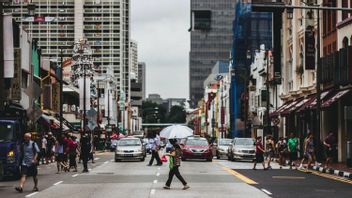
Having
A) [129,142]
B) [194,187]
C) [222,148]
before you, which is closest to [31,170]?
[194,187]

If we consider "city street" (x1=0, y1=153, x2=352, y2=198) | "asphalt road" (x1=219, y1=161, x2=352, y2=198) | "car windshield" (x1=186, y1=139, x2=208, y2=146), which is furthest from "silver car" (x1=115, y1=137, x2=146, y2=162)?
"asphalt road" (x1=219, y1=161, x2=352, y2=198)

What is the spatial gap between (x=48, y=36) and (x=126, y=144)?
143 meters

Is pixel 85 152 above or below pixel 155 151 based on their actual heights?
above

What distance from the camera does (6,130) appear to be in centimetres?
3103

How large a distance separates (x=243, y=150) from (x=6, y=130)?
988 inches

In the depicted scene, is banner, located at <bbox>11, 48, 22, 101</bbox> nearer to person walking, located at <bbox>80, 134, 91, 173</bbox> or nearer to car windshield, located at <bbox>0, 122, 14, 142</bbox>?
person walking, located at <bbox>80, 134, 91, 173</bbox>

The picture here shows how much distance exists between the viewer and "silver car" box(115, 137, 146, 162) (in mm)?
49750

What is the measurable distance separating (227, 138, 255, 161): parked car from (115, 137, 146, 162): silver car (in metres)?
6.71

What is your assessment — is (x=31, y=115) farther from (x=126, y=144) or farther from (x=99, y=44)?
(x=99, y=44)

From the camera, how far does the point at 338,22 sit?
48.6m

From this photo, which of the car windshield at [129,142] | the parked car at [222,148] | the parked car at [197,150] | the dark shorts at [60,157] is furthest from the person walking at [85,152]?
the parked car at [222,148]

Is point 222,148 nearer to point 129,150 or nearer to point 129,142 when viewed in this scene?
point 129,142

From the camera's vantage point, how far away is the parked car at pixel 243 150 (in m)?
53.4

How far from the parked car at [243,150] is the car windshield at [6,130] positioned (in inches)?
982
